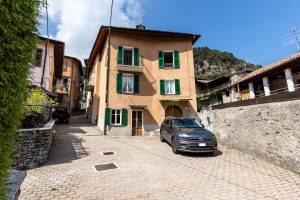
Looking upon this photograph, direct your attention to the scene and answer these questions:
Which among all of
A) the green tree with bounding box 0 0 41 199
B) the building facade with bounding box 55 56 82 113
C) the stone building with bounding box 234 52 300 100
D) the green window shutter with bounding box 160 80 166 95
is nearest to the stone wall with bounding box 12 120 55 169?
the green tree with bounding box 0 0 41 199

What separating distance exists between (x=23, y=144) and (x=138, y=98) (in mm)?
10861

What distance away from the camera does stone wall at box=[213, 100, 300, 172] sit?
688cm

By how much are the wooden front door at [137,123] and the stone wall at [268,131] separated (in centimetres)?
794

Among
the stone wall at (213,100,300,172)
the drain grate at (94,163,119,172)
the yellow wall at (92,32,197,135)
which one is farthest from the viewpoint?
the yellow wall at (92,32,197,135)

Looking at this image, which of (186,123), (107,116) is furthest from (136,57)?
(186,123)

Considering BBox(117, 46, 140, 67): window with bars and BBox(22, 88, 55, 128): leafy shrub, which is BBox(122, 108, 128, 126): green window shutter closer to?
BBox(117, 46, 140, 67): window with bars

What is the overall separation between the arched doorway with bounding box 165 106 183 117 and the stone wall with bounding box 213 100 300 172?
22.2 ft

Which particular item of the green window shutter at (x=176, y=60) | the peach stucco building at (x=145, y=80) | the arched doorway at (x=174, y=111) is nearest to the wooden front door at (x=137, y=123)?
the peach stucco building at (x=145, y=80)

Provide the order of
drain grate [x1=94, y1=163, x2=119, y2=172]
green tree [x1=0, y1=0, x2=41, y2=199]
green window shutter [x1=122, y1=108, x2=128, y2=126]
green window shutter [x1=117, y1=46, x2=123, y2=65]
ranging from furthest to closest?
1. green window shutter [x1=117, y1=46, x2=123, y2=65]
2. green window shutter [x1=122, y1=108, x2=128, y2=126]
3. drain grate [x1=94, y1=163, x2=119, y2=172]
4. green tree [x1=0, y1=0, x2=41, y2=199]

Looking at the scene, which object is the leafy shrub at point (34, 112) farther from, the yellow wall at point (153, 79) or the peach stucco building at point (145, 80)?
the yellow wall at point (153, 79)

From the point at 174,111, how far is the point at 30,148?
1290cm

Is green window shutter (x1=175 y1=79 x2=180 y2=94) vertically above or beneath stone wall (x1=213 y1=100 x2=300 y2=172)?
above

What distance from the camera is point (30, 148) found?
7.32 metres

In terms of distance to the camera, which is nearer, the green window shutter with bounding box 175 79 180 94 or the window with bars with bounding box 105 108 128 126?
the window with bars with bounding box 105 108 128 126
